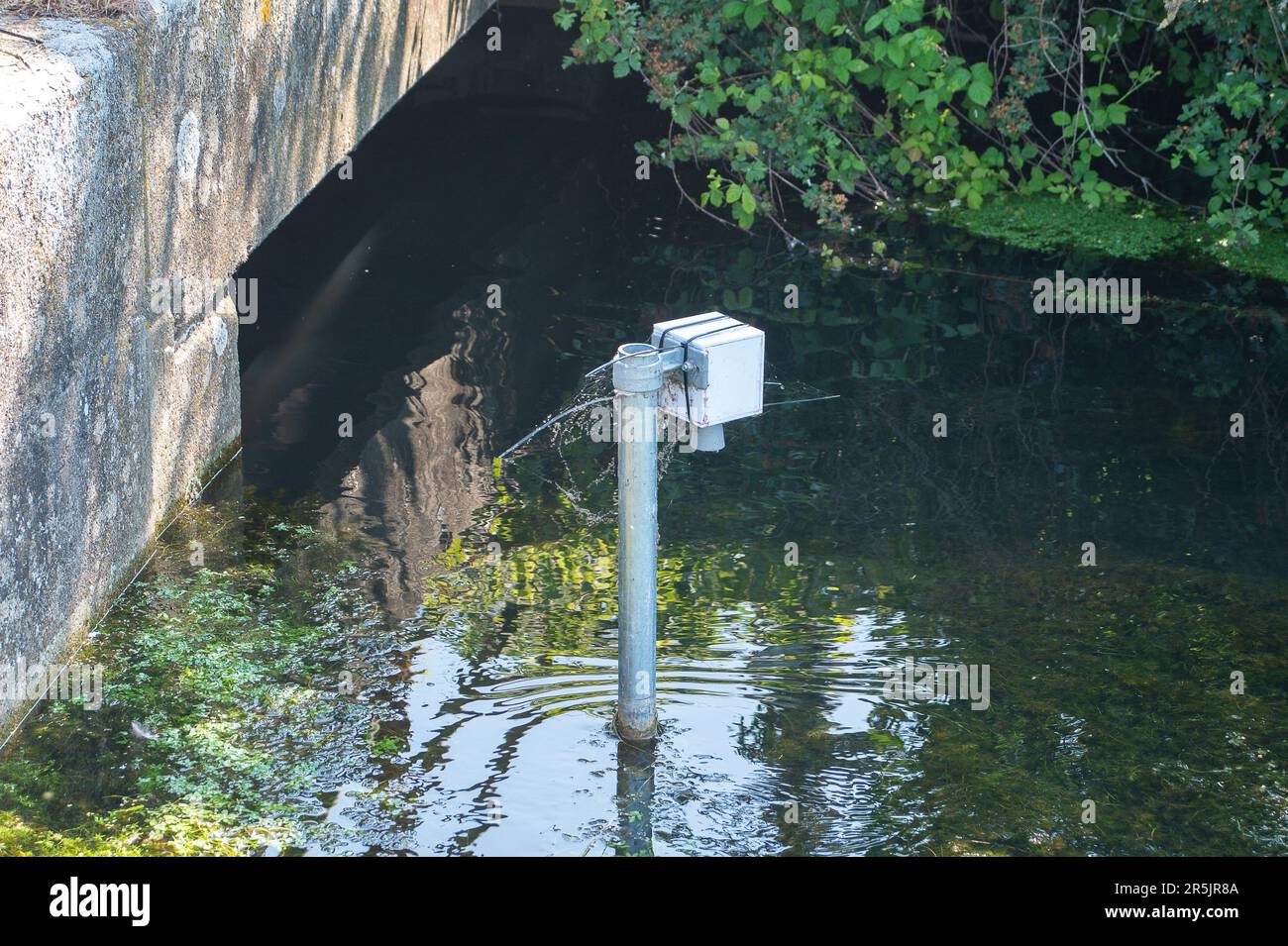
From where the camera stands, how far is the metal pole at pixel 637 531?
141 inches

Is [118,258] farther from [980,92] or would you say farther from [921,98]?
[921,98]

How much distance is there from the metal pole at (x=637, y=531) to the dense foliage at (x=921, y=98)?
498 cm

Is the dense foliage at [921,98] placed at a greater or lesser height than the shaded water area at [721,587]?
greater

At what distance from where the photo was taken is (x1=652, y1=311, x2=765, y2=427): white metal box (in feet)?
11.9

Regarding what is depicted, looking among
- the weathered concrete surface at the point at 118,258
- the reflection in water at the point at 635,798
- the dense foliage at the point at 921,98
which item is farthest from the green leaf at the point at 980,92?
the reflection in water at the point at 635,798

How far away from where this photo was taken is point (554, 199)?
919 cm

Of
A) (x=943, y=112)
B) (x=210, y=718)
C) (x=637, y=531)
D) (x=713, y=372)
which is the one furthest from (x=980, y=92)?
(x=210, y=718)

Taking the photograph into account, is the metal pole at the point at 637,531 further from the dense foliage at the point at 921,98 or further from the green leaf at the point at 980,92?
the green leaf at the point at 980,92

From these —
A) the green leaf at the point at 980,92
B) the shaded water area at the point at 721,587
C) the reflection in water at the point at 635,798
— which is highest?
the green leaf at the point at 980,92

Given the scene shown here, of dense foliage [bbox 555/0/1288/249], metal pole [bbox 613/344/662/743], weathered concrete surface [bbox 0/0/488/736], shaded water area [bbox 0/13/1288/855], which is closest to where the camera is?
metal pole [bbox 613/344/662/743]

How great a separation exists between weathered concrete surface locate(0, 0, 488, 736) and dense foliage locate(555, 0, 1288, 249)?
301cm

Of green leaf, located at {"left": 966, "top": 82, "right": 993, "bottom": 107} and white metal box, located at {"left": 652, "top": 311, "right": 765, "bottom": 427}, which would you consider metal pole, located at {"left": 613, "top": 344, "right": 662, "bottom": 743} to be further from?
green leaf, located at {"left": 966, "top": 82, "right": 993, "bottom": 107}

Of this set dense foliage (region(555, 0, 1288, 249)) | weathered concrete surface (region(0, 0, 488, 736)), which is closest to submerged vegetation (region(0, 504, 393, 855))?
weathered concrete surface (region(0, 0, 488, 736))

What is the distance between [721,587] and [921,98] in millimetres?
4895
